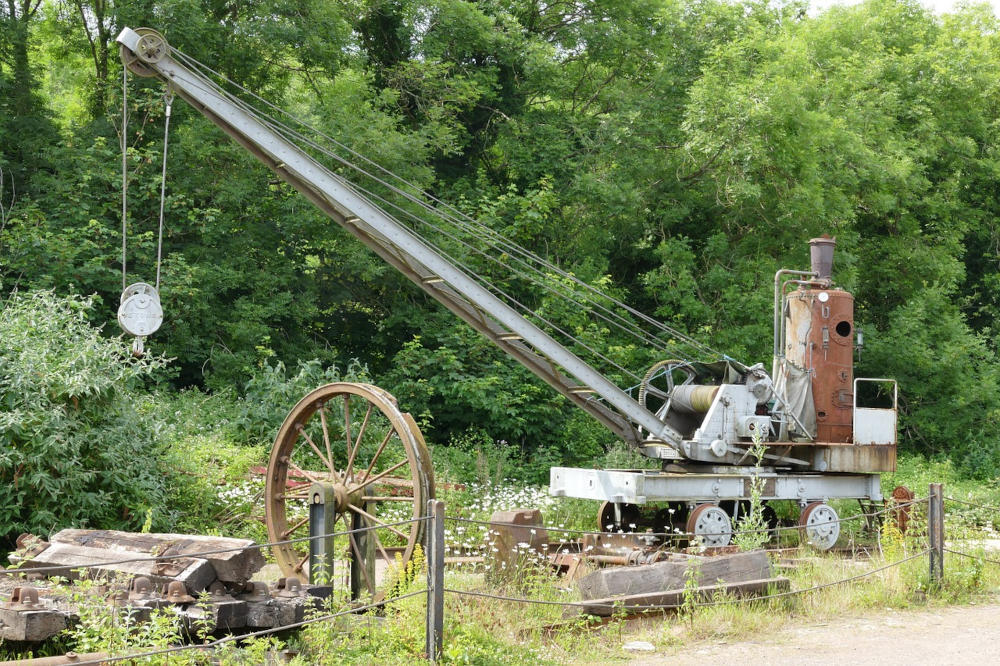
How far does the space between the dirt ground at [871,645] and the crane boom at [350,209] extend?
14.6 feet

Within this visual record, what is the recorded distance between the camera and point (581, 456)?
18.3 metres

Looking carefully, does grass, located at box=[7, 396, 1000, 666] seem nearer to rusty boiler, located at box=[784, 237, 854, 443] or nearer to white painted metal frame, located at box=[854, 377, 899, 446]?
white painted metal frame, located at box=[854, 377, 899, 446]

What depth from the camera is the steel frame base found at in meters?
11.8

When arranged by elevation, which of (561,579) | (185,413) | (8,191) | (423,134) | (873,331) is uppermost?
(423,134)

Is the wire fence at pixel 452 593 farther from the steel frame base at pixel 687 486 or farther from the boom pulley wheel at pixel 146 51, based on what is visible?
the boom pulley wheel at pixel 146 51

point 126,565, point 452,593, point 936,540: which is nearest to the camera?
point 126,565

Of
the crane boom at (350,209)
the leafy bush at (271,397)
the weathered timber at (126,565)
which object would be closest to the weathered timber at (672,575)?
the weathered timber at (126,565)

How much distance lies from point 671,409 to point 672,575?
16.9 feet

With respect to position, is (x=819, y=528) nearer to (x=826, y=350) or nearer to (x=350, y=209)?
(x=826, y=350)

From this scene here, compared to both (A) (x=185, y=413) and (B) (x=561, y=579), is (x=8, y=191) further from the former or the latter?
(B) (x=561, y=579)

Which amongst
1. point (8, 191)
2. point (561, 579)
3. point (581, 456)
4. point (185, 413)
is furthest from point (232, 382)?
point (561, 579)

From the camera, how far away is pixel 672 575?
8.48m

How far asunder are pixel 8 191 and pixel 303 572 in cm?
1010

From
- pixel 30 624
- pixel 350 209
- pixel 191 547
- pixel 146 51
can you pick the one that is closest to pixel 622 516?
pixel 350 209
